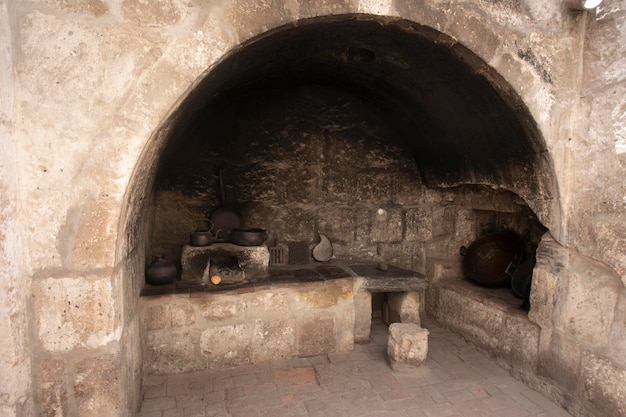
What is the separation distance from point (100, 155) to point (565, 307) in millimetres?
2967

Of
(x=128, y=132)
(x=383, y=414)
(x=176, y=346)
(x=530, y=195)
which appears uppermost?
(x=128, y=132)

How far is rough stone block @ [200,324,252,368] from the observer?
120 inches

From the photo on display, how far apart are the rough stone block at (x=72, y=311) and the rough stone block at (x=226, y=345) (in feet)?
3.68

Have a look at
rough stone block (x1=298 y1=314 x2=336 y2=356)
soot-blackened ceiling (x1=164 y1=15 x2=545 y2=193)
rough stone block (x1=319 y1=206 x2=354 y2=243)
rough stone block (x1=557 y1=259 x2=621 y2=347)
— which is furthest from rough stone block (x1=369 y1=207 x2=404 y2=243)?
rough stone block (x1=557 y1=259 x2=621 y2=347)

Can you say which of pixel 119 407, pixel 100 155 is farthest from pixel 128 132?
pixel 119 407

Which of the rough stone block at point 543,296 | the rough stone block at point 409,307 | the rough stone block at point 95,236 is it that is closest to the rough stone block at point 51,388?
the rough stone block at point 95,236

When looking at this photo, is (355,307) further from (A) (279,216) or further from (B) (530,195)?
(B) (530,195)

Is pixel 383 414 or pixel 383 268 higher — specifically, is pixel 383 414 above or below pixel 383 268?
below

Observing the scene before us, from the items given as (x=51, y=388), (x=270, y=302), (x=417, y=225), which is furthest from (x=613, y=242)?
(x=51, y=388)

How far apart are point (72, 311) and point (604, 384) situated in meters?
3.04

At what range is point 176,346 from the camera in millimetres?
2980

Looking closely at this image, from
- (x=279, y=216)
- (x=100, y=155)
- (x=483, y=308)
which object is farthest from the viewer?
(x=279, y=216)

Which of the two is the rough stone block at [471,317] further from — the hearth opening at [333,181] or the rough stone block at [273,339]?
the rough stone block at [273,339]

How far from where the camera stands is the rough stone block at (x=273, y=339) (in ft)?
10.3
